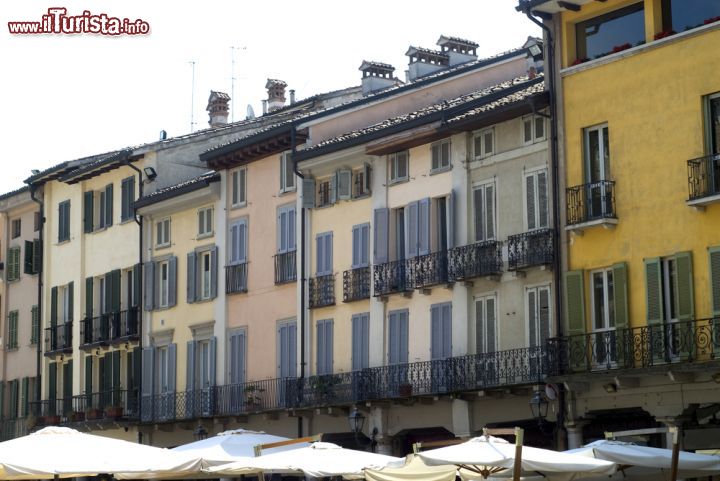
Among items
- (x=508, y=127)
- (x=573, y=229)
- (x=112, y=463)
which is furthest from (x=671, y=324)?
(x=112, y=463)

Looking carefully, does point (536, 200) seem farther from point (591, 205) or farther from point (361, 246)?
point (361, 246)

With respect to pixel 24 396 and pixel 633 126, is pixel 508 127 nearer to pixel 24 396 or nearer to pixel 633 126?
pixel 633 126

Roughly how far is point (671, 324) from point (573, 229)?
3571 mm

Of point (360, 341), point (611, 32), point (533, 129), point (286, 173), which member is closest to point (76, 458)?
point (533, 129)

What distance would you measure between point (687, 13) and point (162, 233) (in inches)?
951

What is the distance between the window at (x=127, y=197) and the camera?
5425cm

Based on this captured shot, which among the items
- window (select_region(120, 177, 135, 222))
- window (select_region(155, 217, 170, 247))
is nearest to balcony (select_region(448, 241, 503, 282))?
window (select_region(155, 217, 170, 247))

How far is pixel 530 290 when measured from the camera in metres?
36.2

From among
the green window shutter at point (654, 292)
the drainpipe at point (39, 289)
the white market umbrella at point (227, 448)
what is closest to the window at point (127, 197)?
the drainpipe at point (39, 289)

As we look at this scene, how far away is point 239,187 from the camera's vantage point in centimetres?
4816

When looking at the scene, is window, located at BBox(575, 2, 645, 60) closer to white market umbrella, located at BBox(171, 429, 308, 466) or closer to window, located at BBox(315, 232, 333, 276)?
white market umbrella, located at BBox(171, 429, 308, 466)

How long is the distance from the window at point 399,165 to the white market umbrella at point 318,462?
13.0 m

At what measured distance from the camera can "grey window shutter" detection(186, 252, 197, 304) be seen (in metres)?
50.0

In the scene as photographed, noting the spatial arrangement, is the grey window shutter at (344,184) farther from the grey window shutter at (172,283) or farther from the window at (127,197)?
the window at (127,197)
